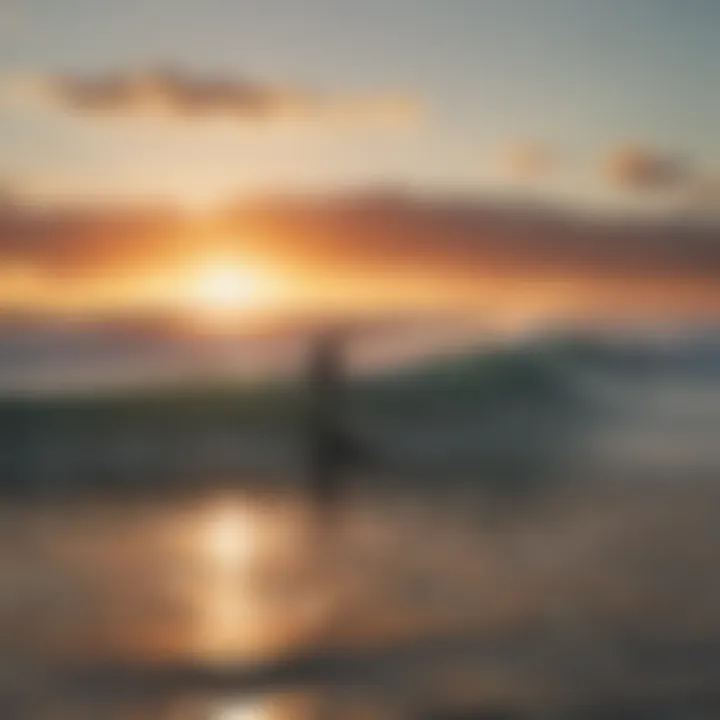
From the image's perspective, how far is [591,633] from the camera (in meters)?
1.59

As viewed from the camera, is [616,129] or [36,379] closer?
[36,379]

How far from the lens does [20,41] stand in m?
1.59

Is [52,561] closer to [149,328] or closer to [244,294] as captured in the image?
[149,328]

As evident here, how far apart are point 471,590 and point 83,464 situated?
589 mm

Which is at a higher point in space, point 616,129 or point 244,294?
point 616,129

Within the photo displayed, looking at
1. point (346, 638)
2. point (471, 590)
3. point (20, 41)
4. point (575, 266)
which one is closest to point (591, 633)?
point (471, 590)

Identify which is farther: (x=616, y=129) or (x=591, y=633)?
(x=616, y=129)

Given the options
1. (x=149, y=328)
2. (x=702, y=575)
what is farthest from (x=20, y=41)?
(x=702, y=575)

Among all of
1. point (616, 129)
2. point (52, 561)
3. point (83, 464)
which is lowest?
point (52, 561)

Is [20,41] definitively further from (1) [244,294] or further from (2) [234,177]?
(1) [244,294]

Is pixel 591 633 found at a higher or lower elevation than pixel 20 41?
lower

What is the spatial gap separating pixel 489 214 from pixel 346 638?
652mm

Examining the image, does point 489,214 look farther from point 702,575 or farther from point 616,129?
point 702,575

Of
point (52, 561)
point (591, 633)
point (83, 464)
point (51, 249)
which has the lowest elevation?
point (591, 633)
